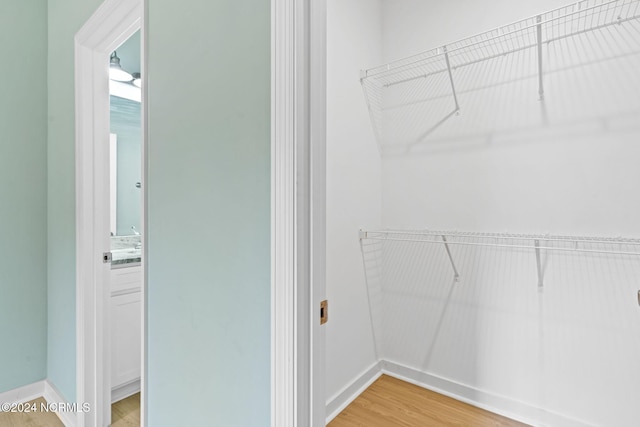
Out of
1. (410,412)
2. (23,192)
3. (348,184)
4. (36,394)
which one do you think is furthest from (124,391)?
(348,184)

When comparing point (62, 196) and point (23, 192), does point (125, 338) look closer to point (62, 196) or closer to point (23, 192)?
point (62, 196)

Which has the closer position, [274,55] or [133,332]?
[274,55]

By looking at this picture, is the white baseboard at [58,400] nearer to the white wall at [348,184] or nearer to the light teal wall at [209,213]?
the light teal wall at [209,213]

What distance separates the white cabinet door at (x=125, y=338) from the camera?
1870 mm

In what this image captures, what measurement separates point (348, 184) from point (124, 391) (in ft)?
6.20

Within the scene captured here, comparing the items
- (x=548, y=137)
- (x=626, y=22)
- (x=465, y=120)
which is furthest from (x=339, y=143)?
(x=626, y=22)

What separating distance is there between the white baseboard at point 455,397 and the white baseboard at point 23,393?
179 centimetres

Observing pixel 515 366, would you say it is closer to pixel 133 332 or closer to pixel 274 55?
pixel 274 55

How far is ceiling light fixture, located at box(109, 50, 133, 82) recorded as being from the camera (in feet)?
7.63

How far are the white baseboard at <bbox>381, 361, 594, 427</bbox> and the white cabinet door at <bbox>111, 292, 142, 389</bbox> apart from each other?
1654 mm

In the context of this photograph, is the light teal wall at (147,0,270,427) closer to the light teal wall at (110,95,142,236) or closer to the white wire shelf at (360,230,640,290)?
Answer: the white wire shelf at (360,230,640,290)

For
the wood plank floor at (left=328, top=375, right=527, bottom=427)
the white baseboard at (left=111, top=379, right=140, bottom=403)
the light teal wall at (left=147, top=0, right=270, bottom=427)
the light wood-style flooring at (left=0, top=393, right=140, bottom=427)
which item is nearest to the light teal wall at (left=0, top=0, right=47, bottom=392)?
the light wood-style flooring at (left=0, top=393, right=140, bottom=427)

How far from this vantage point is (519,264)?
1.80 metres

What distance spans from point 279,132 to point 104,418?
1.85m
